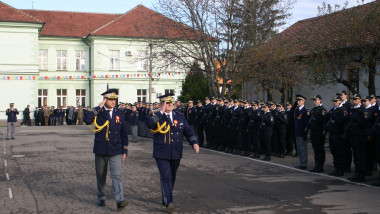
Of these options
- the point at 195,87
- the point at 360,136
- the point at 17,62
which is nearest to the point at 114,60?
the point at 17,62

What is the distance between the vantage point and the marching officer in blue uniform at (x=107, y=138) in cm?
765

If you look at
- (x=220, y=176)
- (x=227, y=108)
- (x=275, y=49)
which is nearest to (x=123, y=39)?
(x=275, y=49)

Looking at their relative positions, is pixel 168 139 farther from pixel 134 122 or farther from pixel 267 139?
pixel 134 122

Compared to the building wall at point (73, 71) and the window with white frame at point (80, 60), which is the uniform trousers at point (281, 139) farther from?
the window with white frame at point (80, 60)

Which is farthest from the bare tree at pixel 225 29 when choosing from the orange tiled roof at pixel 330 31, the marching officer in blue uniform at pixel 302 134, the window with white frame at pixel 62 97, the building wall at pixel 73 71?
the window with white frame at pixel 62 97

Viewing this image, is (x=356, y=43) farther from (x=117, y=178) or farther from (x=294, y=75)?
(x=117, y=178)

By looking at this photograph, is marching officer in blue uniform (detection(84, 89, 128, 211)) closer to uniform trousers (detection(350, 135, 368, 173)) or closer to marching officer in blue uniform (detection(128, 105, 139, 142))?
uniform trousers (detection(350, 135, 368, 173))

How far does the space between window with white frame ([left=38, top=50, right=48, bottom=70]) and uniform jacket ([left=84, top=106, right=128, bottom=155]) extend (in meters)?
43.9

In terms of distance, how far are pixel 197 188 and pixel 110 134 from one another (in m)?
2.50

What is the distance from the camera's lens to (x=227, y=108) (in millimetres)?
16734

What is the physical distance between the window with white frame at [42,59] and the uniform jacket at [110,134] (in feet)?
144

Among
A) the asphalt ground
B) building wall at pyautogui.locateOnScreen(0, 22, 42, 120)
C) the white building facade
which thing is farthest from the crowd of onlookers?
the asphalt ground

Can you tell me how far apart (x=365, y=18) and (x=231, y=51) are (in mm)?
9386

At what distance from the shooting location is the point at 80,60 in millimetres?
50406
